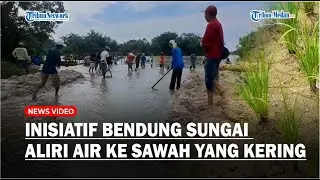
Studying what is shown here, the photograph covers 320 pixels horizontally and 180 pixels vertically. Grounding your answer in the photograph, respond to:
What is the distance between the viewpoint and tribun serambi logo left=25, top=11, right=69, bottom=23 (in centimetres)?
Result: 419

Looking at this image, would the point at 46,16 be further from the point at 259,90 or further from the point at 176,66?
the point at 176,66

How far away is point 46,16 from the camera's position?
420cm

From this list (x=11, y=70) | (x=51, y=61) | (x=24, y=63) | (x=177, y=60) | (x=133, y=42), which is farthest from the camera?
(x=24, y=63)

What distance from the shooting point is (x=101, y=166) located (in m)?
3.34

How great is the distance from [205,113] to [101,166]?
1640mm

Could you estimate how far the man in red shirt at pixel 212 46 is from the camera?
4.64 m

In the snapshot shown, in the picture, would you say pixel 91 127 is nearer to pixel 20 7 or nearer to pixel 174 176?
pixel 174 176

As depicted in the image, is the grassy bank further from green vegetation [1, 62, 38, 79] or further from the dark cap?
green vegetation [1, 62, 38, 79]

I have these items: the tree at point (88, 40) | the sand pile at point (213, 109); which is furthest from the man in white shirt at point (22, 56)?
the sand pile at point (213, 109)

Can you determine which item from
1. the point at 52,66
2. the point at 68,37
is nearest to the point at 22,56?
the point at 52,66

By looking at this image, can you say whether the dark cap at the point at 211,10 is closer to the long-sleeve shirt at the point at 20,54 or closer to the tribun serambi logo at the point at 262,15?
the tribun serambi logo at the point at 262,15

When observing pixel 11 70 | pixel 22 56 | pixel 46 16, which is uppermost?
pixel 46 16

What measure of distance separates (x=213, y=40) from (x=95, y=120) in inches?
62.1

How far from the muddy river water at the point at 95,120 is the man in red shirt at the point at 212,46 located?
638 millimetres
